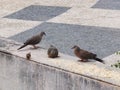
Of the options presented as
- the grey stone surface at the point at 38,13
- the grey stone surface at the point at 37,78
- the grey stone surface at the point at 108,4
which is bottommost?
the grey stone surface at the point at 37,78

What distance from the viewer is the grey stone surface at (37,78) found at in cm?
344

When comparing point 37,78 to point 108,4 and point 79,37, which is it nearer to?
point 79,37

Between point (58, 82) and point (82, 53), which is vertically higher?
point (82, 53)

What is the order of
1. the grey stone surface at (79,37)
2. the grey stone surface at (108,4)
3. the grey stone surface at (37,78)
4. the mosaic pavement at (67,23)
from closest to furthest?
the grey stone surface at (37,78) → the grey stone surface at (79,37) → the mosaic pavement at (67,23) → the grey stone surface at (108,4)

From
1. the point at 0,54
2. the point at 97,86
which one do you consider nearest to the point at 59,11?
the point at 0,54

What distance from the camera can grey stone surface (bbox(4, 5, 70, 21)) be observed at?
719 cm

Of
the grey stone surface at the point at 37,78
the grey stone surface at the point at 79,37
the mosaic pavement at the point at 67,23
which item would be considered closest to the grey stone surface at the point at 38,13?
the mosaic pavement at the point at 67,23

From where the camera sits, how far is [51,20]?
22.6ft

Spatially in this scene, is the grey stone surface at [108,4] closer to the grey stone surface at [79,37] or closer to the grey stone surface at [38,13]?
the grey stone surface at [38,13]

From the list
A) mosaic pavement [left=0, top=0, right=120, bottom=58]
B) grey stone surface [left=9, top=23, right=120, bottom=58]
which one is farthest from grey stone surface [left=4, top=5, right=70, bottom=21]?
grey stone surface [left=9, top=23, right=120, bottom=58]

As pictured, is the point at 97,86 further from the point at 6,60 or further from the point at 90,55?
the point at 6,60

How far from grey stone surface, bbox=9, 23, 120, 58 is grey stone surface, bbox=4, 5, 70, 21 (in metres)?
0.57

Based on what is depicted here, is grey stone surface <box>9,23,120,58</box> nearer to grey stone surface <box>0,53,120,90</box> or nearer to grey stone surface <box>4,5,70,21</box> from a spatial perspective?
grey stone surface <box>4,5,70,21</box>

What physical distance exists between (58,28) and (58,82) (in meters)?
2.72
